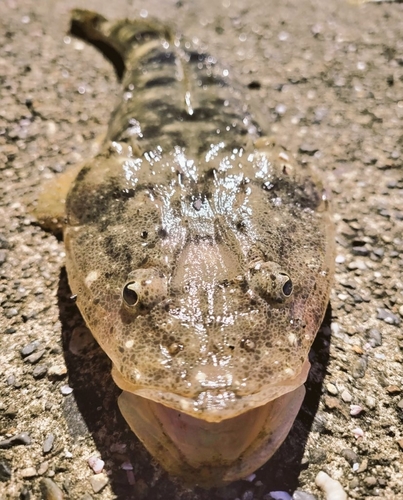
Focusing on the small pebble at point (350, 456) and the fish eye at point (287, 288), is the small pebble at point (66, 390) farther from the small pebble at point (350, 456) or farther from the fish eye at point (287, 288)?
the small pebble at point (350, 456)

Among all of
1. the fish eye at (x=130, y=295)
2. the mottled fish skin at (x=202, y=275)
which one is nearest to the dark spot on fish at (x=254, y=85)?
the mottled fish skin at (x=202, y=275)

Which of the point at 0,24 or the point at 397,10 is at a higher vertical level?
the point at 397,10

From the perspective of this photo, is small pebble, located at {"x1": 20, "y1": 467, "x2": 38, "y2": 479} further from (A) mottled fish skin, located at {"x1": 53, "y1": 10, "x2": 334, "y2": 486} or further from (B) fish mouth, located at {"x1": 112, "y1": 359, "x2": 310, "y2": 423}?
(B) fish mouth, located at {"x1": 112, "y1": 359, "x2": 310, "y2": 423}

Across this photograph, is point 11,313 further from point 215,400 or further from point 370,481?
point 370,481

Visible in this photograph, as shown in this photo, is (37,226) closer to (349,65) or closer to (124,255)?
(124,255)

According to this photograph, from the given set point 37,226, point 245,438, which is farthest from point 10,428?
point 37,226

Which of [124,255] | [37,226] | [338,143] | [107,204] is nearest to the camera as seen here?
[124,255]
